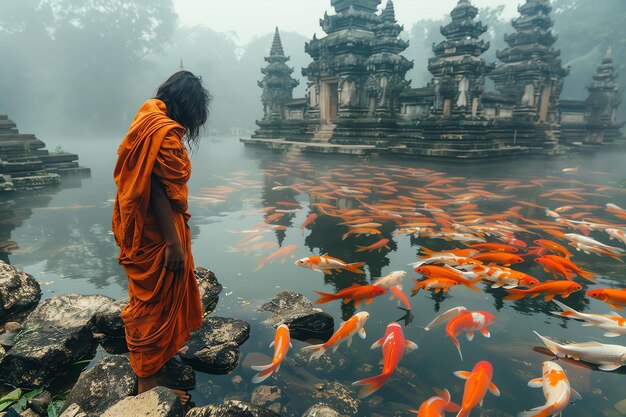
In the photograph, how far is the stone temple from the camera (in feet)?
42.1

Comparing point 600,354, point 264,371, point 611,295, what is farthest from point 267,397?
point 611,295

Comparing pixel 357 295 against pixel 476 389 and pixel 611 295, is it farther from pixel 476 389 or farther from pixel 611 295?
pixel 611 295

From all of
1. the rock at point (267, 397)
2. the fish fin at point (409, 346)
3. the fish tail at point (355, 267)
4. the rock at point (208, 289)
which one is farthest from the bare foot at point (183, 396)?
the fish tail at point (355, 267)

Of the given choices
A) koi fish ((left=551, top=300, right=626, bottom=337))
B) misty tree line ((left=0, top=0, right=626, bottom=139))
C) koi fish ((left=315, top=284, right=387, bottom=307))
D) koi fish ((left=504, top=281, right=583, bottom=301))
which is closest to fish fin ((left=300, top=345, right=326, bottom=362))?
koi fish ((left=315, top=284, right=387, bottom=307))

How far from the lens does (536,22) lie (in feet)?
53.4

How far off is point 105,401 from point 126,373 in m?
0.18

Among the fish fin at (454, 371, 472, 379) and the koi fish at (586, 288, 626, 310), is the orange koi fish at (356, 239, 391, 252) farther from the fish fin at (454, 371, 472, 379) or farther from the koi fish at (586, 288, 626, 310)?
the fish fin at (454, 371, 472, 379)

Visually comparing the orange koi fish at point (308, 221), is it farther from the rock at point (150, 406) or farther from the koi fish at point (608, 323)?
the rock at point (150, 406)

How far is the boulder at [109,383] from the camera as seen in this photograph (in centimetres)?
195

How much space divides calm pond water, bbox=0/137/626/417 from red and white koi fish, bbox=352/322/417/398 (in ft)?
0.17

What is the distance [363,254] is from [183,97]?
296 centimetres

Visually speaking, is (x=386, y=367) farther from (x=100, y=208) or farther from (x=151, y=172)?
(x=100, y=208)

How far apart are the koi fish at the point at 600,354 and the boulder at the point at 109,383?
2.46 metres

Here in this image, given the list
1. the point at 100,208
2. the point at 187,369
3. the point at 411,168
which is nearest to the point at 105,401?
the point at 187,369
